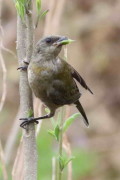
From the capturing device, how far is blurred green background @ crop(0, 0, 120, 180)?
4465 mm

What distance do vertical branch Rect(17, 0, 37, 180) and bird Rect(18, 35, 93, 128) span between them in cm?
9

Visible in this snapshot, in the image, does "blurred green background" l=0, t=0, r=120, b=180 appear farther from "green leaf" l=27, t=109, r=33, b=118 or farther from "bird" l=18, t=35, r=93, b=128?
"green leaf" l=27, t=109, r=33, b=118

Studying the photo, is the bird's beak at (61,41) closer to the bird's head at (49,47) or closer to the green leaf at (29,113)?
the bird's head at (49,47)

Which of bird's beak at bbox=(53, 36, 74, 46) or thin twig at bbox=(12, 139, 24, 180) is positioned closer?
bird's beak at bbox=(53, 36, 74, 46)

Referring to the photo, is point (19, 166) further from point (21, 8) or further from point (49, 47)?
point (21, 8)

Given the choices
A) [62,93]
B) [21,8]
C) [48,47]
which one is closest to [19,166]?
[62,93]

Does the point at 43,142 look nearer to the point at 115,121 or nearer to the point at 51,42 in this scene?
the point at 115,121

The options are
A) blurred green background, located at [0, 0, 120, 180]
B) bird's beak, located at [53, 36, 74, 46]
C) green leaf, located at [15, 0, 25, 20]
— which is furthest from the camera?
blurred green background, located at [0, 0, 120, 180]


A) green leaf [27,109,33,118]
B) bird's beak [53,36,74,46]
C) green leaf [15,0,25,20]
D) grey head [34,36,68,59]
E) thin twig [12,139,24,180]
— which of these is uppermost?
green leaf [15,0,25,20]

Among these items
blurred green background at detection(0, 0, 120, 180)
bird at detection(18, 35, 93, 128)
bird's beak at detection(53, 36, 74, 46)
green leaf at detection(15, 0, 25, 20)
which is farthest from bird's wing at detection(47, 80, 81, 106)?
blurred green background at detection(0, 0, 120, 180)

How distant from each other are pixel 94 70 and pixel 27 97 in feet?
13.0

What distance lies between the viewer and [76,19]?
4879 millimetres

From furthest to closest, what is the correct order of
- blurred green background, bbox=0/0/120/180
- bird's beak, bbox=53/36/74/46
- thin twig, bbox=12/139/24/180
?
blurred green background, bbox=0/0/120/180 < thin twig, bbox=12/139/24/180 < bird's beak, bbox=53/36/74/46

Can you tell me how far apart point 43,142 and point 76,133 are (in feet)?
3.98
